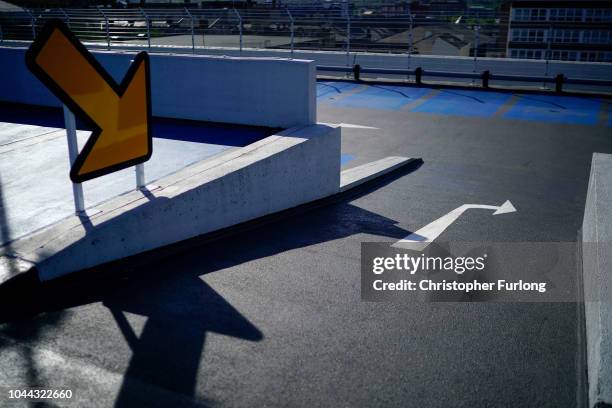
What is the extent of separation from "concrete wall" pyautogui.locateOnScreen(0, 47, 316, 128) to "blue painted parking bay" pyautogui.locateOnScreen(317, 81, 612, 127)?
22.9 ft

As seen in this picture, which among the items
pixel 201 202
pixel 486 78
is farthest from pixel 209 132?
pixel 486 78

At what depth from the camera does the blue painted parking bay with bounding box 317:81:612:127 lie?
50.2 feet

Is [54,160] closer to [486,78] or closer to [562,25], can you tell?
[486,78]

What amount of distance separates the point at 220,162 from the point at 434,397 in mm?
4197

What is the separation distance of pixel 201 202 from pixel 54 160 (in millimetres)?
2955

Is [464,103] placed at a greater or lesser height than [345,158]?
greater

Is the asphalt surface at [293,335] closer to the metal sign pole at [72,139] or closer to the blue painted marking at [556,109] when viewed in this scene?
the metal sign pole at [72,139]

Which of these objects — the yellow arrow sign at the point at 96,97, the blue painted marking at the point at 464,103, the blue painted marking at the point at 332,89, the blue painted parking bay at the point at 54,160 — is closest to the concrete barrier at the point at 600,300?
the yellow arrow sign at the point at 96,97

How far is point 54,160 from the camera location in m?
7.81

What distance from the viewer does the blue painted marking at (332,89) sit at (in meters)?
17.6

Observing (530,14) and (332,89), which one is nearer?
(332,89)

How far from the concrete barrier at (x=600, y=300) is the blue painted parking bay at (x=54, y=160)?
4706 millimetres

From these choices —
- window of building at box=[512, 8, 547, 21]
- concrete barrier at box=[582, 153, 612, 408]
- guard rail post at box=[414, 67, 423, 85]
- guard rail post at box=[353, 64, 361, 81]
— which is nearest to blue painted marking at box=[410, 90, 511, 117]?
guard rail post at box=[414, 67, 423, 85]

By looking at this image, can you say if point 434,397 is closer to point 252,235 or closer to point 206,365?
point 206,365
